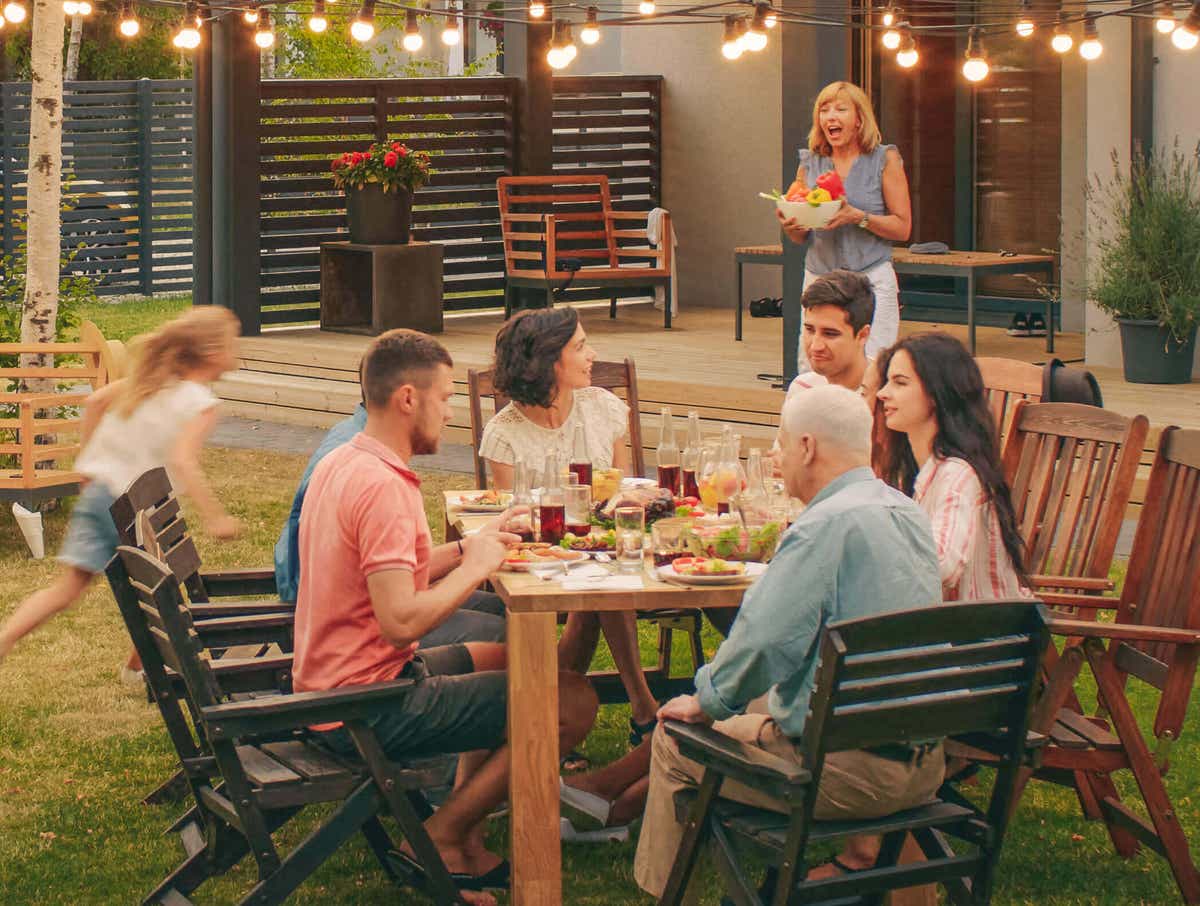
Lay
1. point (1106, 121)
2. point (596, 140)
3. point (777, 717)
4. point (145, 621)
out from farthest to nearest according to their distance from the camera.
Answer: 1. point (596, 140)
2. point (1106, 121)
3. point (145, 621)
4. point (777, 717)

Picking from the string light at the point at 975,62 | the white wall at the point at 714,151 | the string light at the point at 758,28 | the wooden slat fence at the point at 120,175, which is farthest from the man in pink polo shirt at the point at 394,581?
the wooden slat fence at the point at 120,175

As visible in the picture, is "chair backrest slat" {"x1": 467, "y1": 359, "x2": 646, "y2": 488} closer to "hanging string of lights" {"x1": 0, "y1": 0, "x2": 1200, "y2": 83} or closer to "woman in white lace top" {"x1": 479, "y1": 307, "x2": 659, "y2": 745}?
"woman in white lace top" {"x1": 479, "y1": 307, "x2": 659, "y2": 745}

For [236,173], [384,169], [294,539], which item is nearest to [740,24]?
[384,169]

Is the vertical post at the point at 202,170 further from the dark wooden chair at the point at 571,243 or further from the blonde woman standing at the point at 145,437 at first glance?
the blonde woman standing at the point at 145,437

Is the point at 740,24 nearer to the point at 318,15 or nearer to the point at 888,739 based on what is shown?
the point at 318,15

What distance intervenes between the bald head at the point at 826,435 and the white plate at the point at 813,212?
3.78 metres

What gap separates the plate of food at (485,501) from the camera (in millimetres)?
4965

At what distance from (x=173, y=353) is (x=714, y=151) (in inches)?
358

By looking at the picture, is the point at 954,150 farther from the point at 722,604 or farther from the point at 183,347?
the point at 722,604

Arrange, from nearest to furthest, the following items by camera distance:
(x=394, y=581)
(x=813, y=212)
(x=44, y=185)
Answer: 1. (x=394, y=581)
2. (x=813, y=212)
3. (x=44, y=185)

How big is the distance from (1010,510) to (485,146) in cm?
971

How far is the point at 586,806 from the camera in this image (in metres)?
4.57

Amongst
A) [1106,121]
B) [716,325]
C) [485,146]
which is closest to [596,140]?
[485,146]

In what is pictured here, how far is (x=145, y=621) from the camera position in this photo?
3.79m
